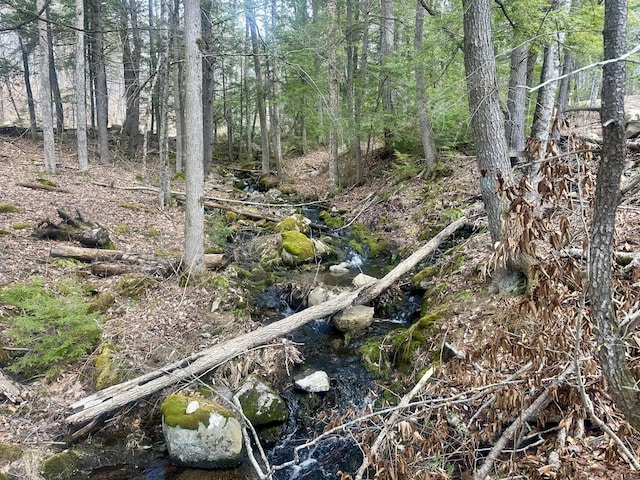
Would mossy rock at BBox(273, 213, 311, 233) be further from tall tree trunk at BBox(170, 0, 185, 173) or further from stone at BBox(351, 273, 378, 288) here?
tall tree trunk at BBox(170, 0, 185, 173)

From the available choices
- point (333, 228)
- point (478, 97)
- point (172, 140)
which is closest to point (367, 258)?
point (333, 228)

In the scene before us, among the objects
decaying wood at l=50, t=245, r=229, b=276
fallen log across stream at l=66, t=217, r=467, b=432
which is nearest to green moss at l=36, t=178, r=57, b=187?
decaying wood at l=50, t=245, r=229, b=276

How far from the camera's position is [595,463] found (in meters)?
2.60

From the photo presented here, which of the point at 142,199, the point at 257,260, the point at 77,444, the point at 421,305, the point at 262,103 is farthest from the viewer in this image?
the point at 262,103

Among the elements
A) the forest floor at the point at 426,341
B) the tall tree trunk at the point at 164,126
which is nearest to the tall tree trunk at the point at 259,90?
Result: the tall tree trunk at the point at 164,126

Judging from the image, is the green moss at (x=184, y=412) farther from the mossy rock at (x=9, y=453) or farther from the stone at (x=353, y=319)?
the stone at (x=353, y=319)

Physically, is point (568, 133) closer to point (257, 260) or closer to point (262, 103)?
point (257, 260)

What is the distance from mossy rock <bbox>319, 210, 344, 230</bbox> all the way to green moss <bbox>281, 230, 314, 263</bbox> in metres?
2.60

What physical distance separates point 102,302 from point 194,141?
121 inches

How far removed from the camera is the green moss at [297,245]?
9.96 metres

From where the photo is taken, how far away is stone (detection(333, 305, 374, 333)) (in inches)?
270

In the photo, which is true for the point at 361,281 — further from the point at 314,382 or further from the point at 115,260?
the point at 115,260

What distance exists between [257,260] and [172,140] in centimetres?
2051

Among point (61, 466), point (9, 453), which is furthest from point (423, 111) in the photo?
point (9, 453)
